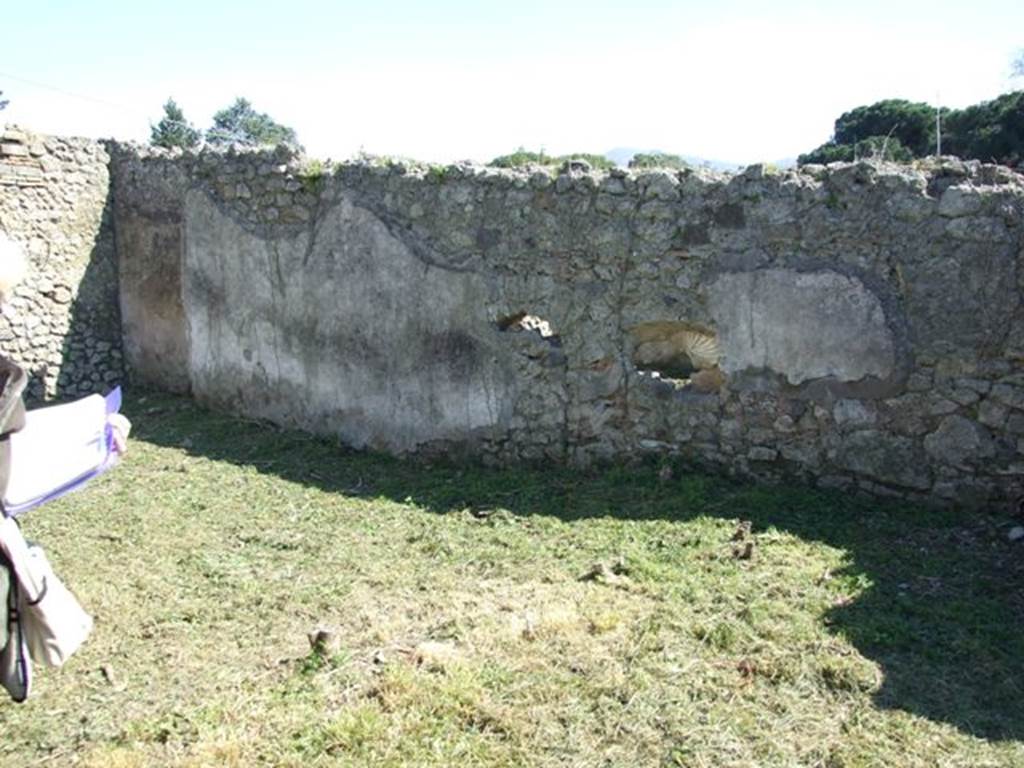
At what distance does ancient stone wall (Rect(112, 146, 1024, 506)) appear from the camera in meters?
5.10

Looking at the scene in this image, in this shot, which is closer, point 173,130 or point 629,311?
point 629,311

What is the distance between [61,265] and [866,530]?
758 centimetres

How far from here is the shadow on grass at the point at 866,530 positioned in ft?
11.8

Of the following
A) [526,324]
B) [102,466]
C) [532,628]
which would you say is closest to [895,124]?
[526,324]

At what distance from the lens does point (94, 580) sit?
4.98 meters

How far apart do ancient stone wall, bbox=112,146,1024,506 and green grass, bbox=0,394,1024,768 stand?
0.38 meters

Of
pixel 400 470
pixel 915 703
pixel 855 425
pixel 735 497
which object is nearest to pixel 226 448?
pixel 400 470

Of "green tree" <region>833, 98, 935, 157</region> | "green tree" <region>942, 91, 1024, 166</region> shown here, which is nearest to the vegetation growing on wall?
"green tree" <region>942, 91, 1024, 166</region>

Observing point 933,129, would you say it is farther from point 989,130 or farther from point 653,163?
point 653,163

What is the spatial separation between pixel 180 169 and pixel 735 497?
19.1 ft

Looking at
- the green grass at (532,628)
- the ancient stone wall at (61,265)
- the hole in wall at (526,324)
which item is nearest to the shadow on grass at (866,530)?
the green grass at (532,628)

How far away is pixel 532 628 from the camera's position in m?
4.14

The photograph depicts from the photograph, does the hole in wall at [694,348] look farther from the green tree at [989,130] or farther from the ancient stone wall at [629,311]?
the green tree at [989,130]

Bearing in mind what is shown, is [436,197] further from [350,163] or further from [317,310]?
[317,310]
